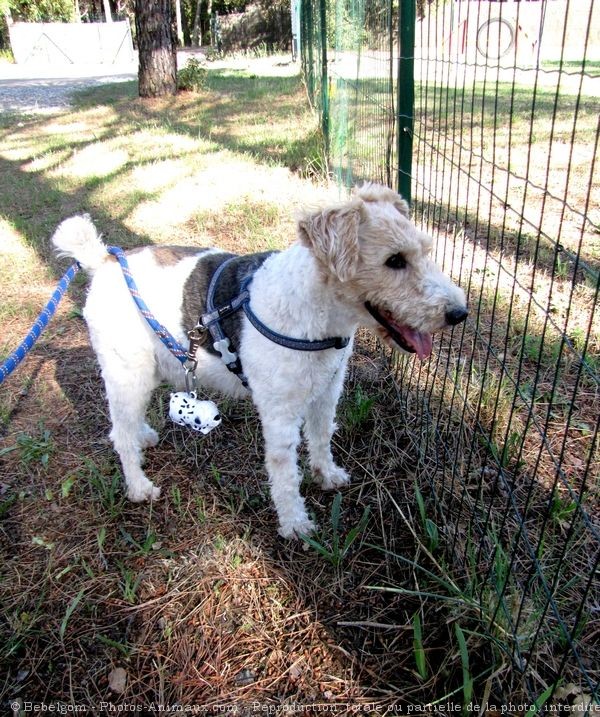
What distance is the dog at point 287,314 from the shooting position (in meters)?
2.20

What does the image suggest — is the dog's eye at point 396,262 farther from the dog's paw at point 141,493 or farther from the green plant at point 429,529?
the dog's paw at point 141,493

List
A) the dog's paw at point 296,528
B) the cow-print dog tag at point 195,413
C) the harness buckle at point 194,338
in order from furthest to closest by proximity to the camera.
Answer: the dog's paw at point 296,528 → the harness buckle at point 194,338 → the cow-print dog tag at point 195,413

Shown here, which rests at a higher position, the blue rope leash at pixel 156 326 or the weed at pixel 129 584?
the blue rope leash at pixel 156 326

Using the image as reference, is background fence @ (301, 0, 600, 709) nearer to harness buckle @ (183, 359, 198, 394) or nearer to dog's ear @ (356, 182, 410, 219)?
dog's ear @ (356, 182, 410, 219)

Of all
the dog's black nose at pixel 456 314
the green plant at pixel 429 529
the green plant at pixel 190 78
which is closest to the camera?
the dog's black nose at pixel 456 314

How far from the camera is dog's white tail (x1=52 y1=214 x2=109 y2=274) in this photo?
9.20 feet

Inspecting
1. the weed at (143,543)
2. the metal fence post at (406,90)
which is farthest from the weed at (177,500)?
the metal fence post at (406,90)

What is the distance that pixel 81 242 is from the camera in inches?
111

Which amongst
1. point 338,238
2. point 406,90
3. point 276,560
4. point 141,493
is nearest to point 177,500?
point 141,493

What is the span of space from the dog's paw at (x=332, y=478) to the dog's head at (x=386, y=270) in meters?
1.02

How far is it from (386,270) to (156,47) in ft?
37.9

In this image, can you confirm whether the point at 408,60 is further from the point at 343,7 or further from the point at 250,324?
the point at 343,7

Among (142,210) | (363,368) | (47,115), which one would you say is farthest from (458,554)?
(47,115)

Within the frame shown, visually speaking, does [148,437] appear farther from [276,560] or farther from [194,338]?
[276,560]
